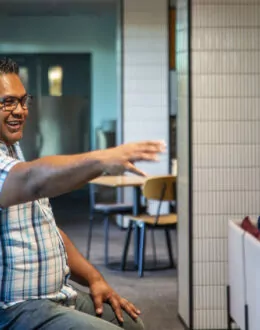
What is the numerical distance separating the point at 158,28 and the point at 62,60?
3.34m

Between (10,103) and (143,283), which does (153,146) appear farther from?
(143,283)

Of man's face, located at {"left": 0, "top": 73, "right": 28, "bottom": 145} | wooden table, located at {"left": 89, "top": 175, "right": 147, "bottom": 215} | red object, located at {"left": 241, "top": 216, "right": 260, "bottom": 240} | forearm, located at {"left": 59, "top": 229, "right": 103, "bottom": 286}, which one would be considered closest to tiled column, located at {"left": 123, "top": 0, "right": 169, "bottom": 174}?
wooden table, located at {"left": 89, "top": 175, "right": 147, "bottom": 215}

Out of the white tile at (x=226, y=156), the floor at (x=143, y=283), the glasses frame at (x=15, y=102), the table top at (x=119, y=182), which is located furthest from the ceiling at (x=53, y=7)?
the glasses frame at (x=15, y=102)

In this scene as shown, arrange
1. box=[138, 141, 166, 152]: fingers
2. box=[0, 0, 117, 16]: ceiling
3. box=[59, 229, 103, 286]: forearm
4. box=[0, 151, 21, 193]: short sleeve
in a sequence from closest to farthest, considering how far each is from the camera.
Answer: box=[138, 141, 166, 152]: fingers
box=[0, 151, 21, 193]: short sleeve
box=[59, 229, 103, 286]: forearm
box=[0, 0, 117, 16]: ceiling

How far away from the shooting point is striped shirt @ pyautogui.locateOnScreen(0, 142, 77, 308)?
199 centimetres

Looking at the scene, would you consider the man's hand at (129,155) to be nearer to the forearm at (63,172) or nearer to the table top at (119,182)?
the forearm at (63,172)

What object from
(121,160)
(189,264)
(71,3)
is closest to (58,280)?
(121,160)

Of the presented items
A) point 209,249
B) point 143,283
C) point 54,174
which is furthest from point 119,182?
point 54,174

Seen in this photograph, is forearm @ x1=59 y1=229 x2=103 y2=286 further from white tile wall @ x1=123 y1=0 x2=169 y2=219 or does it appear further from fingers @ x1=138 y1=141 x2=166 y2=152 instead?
white tile wall @ x1=123 y1=0 x2=169 y2=219

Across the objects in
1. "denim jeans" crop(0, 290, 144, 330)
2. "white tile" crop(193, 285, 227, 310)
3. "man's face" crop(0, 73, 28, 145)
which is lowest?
"white tile" crop(193, 285, 227, 310)

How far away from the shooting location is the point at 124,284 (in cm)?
570

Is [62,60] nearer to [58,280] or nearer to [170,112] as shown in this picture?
[170,112]

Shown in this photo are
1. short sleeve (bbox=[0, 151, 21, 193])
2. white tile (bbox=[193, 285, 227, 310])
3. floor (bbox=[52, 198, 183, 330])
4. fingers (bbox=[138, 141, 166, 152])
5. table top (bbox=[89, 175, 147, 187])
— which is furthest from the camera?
table top (bbox=[89, 175, 147, 187])

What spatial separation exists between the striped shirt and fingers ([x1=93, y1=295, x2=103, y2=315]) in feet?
0.68
